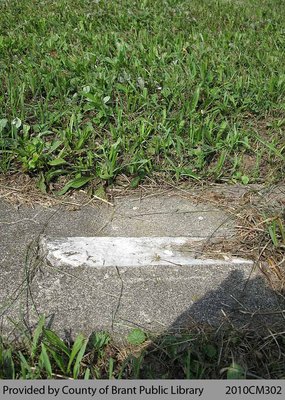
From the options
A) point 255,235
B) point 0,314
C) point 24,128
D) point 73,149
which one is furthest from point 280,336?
point 24,128

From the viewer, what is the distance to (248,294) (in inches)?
86.4

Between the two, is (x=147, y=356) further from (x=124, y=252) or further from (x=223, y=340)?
(x=124, y=252)

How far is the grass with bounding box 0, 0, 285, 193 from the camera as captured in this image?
2.96 meters

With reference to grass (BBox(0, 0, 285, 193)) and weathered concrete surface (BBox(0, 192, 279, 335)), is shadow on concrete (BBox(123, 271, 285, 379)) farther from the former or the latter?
grass (BBox(0, 0, 285, 193))

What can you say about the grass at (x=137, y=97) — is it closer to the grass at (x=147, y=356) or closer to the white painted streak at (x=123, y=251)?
the white painted streak at (x=123, y=251)

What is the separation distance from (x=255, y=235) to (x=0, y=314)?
1237 mm

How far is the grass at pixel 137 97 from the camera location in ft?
9.73

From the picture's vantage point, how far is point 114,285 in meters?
2.19

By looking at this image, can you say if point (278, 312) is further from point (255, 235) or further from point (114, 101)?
point (114, 101)

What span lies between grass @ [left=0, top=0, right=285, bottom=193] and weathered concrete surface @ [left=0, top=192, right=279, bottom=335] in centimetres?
33

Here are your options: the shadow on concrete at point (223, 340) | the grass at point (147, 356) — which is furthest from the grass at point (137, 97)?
the grass at point (147, 356)

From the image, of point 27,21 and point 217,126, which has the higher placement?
point 27,21

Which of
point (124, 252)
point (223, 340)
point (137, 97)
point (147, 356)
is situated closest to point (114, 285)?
point (124, 252)

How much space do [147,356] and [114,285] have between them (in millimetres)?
383
